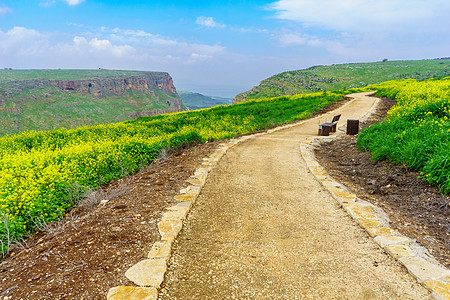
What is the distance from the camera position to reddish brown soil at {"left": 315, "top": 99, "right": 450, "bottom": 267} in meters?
3.85

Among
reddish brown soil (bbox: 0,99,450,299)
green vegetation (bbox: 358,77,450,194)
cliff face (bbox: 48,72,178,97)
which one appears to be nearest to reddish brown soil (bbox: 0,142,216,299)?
reddish brown soil (bbox: 0,99,450,299)

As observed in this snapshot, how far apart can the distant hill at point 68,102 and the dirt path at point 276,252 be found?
85.4 m

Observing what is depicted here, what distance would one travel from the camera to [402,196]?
5203 mm

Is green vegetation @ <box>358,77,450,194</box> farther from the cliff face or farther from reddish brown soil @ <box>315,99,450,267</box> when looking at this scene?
the cliff face

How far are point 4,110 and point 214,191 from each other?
382 feet

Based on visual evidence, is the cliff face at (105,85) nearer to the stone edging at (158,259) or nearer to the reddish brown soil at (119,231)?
the reddish brown soil at (119,231)

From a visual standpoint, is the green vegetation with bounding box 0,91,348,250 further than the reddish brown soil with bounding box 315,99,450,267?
Yes

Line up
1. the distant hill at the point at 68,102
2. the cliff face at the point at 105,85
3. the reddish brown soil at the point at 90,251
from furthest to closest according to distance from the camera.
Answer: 1. the cliff face at the point at 105,85
2. the distant hill at the point at 68,102
3. the reddish brown soil at the point at 90,251

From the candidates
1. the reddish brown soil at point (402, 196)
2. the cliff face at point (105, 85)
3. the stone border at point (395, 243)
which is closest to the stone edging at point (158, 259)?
the stone border at point (395, 243)

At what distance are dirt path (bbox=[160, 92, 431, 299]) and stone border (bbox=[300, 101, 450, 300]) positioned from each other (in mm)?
98

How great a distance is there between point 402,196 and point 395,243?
2.21 metres

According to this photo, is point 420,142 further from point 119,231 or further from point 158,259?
point 119,231

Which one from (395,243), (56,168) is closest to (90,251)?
(395,243)

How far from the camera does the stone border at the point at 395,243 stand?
271 centimetres
